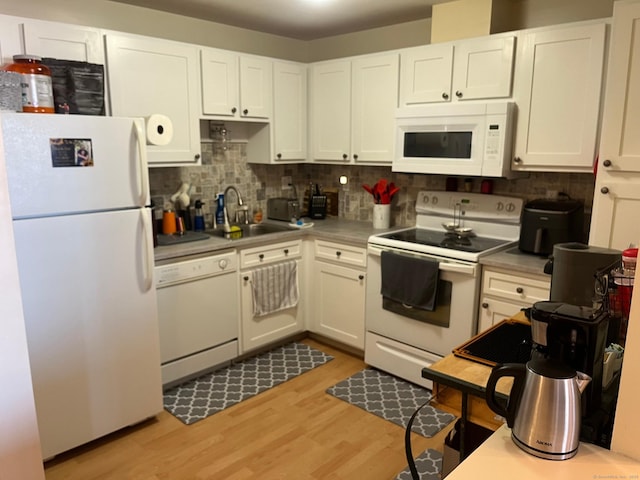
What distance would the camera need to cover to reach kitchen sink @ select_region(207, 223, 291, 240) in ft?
11.5

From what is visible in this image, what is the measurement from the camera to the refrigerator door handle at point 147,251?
241 cm

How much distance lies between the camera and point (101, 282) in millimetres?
2318

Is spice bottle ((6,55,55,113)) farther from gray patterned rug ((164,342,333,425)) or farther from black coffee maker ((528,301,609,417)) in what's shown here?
black coffee maker ((528,301,609,417))

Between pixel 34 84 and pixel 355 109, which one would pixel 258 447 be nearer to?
pixel 34 84

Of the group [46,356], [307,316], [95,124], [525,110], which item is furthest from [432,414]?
[95,124]

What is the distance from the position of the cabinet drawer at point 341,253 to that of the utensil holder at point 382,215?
0.39 metres

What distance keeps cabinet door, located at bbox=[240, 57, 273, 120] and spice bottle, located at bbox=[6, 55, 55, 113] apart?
136 cm

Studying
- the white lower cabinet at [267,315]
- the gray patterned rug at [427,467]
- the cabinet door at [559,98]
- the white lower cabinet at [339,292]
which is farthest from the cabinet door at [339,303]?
the cabinet door at [559,98]

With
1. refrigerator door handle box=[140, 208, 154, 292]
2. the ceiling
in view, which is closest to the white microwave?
the ceiling

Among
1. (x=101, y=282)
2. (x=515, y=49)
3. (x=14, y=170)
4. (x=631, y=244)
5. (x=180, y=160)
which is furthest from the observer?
(x=180, y=160)

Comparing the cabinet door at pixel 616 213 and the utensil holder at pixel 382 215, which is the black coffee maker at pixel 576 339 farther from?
the utensil holder at pixel 382 215

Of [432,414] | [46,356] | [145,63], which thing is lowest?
[432,414]

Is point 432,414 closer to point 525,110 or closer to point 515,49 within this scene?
point 525,110

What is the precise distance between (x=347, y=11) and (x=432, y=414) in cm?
263
